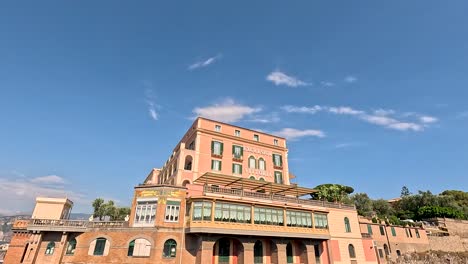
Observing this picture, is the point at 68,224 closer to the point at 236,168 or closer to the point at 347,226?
the point at 236,168

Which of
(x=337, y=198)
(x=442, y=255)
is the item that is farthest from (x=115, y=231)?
(x=442, y=255)

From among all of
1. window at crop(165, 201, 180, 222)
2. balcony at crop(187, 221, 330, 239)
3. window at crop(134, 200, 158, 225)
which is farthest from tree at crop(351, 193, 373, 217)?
window at crop(134, 200, 158, 225)

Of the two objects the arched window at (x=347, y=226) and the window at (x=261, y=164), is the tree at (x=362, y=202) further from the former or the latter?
the window at (x=261, y=164)

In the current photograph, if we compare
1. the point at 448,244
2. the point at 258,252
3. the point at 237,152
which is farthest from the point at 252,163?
the point at 448,244

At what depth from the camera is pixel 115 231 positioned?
88.1ft

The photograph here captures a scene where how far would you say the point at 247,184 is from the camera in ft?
114

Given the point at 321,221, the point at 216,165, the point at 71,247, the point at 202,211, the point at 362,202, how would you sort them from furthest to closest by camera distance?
the point at 362,202 < the point at 216,165 < the point at 321,221 < the point at 202,211 < the point at 71,247

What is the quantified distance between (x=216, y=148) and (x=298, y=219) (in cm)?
1515

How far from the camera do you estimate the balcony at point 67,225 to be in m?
26.0

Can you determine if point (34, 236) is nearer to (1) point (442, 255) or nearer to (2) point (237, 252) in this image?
(2) point (237, 252)

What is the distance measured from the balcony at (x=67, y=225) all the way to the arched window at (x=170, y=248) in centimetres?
486

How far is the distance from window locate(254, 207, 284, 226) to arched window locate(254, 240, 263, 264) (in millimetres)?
2630

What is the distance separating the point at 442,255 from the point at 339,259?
1146 inches

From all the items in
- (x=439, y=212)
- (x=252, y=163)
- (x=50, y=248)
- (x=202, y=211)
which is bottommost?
(x=50, y=248)
